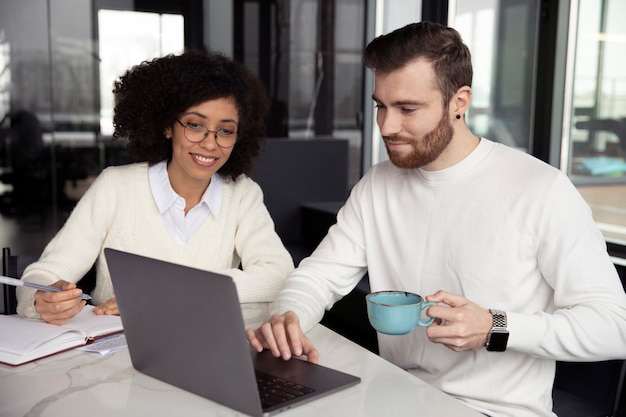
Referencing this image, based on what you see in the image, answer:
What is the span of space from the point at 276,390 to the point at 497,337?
18.1 inches

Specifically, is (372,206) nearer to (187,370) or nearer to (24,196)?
(187,370)

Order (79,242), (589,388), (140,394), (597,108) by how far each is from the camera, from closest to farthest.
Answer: (140,394), (589,388), (79,242), (597,108)

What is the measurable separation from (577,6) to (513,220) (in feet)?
12.2

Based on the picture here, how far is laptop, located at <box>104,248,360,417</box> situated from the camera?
1.08 m

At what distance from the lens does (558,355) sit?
1467 mm

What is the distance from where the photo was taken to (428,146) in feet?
5.57

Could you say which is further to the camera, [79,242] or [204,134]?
[204,134]

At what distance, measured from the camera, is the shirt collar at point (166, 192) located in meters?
2.17

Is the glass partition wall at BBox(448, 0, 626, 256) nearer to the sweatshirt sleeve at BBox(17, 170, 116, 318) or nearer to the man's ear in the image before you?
the man's ear

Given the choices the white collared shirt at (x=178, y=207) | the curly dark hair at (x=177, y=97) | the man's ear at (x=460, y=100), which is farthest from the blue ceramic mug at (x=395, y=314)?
the curly dark hair at (x=177, y=97)

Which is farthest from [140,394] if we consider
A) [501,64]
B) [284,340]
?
[501,64]

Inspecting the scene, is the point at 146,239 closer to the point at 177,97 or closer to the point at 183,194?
the point at 183,194

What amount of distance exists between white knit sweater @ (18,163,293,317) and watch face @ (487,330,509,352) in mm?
761

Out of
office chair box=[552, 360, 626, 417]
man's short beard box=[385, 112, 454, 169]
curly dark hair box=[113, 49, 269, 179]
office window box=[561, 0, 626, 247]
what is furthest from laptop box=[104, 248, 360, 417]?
office window box=[561, 0, 626, 247]
